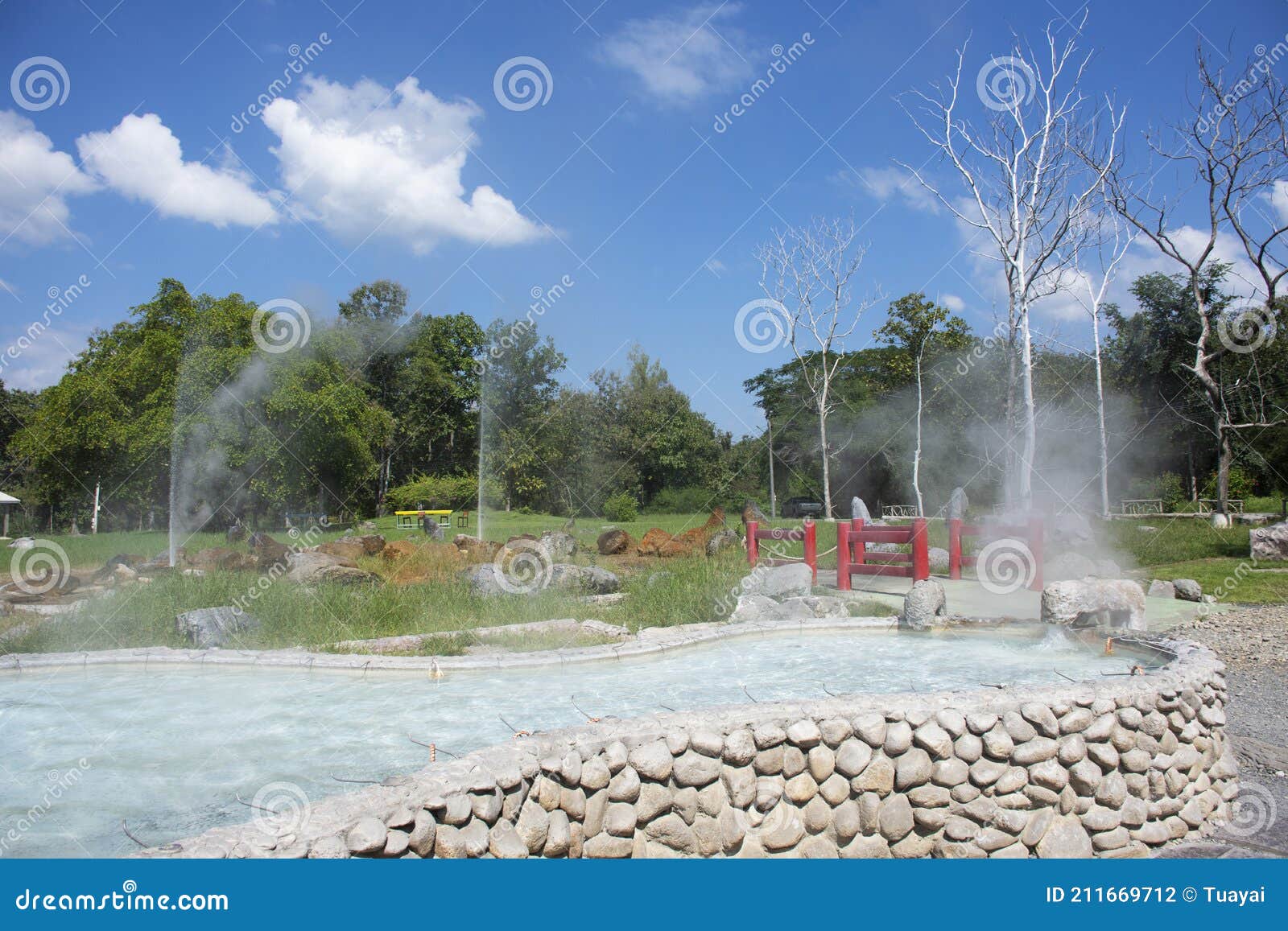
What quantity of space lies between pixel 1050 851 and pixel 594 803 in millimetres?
2283

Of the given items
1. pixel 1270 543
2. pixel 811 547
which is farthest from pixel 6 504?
pixel 1270 543

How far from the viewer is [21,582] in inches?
471

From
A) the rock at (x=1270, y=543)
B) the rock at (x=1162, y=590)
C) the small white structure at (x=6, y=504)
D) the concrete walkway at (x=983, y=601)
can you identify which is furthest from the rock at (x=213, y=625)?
the small white structure at (x=6, y=504)

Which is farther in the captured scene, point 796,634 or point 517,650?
point 796,634

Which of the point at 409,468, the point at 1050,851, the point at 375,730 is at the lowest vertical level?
the point at 1050,851

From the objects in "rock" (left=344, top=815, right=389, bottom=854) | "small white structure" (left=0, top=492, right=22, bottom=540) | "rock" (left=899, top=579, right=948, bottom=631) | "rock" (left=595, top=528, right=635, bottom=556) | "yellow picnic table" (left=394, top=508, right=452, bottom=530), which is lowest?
"rock" (left=344, top=815, right=389, bottom=854)

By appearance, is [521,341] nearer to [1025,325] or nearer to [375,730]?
[1025,325]

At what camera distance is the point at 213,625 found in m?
8.20

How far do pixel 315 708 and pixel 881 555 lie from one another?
9.10 m

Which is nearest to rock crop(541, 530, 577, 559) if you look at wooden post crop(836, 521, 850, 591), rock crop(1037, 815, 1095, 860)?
wooden post crop(836, 521, 850, 591)

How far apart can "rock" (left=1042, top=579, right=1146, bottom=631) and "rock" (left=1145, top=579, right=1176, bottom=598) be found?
3606 mm

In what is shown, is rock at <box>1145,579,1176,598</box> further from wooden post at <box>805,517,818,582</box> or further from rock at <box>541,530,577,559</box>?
rock at <box>541,530,577,559</box>

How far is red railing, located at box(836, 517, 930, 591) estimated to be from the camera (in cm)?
1055

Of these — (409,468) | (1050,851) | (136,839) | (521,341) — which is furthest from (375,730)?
(409,468)
